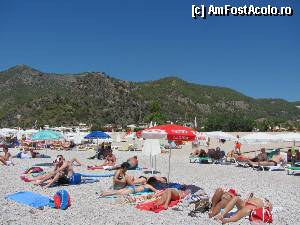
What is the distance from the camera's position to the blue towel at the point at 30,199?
8779mm

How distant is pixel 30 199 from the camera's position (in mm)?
9305

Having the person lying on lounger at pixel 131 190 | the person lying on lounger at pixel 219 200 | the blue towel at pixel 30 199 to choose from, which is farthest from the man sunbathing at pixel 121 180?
the person lying on lounger at pixel 219 200

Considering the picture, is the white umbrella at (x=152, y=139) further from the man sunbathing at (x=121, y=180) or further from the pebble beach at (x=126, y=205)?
the man sunbathing at (x=121, y=180)

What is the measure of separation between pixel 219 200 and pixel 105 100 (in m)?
110

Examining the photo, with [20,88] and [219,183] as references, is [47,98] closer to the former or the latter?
[20,88]

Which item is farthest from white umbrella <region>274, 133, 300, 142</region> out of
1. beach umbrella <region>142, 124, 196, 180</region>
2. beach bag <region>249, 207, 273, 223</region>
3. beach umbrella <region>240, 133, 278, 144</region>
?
beach bag <region>249, 207, 273, 223</region>

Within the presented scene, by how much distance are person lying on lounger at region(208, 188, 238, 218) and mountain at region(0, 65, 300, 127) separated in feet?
288

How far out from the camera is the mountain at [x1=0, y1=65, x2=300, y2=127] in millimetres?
104125

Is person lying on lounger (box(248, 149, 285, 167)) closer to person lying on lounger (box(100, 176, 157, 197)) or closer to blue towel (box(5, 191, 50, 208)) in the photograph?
person lying on lounger (box(100, 176, 157, 197))

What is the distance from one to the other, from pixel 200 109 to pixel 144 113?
32.8 metres

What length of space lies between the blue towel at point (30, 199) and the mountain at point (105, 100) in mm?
84798

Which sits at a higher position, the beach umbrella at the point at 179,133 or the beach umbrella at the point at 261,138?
the beach umbrella at the point at 179,133

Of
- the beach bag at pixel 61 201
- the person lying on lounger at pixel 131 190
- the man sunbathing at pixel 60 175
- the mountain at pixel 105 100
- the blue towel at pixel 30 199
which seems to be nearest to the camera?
the beach bag at pixel 61 201

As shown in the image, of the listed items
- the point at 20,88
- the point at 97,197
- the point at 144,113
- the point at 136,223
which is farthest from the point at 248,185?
the point at 20,88
